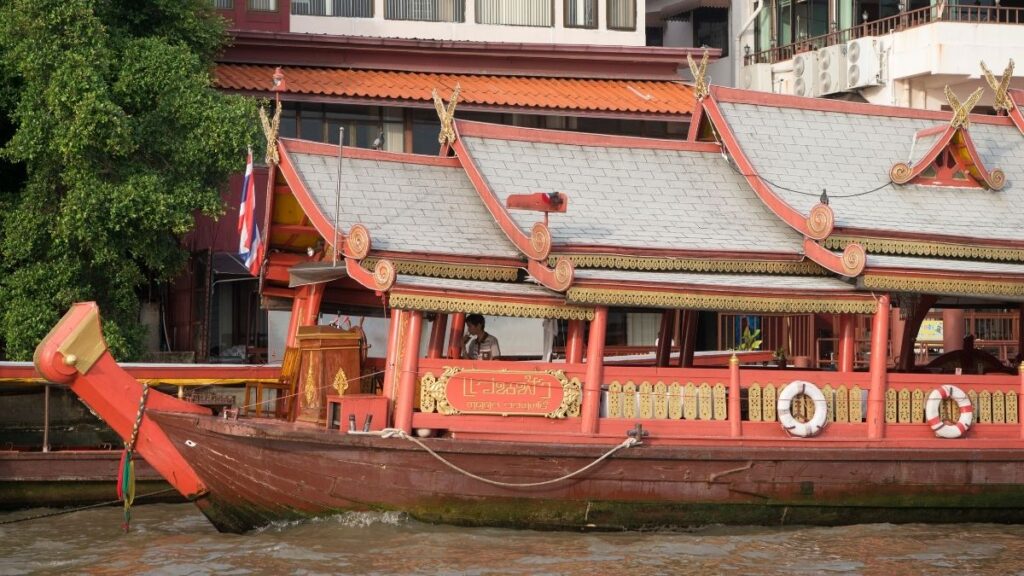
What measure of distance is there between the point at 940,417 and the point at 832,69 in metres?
12.3

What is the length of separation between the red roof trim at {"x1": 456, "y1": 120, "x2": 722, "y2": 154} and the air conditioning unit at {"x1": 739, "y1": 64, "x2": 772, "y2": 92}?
1261 cm

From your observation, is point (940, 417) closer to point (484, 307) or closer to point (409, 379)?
point (484, 307)

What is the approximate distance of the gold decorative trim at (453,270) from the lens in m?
13.1

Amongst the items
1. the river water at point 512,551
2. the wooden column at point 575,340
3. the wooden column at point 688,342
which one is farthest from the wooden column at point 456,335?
the wooden column at point 688,342

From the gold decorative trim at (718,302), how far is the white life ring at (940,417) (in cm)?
99

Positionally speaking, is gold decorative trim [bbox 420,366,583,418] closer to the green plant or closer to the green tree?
the green tree

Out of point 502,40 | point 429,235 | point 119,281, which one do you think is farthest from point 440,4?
point 429,235

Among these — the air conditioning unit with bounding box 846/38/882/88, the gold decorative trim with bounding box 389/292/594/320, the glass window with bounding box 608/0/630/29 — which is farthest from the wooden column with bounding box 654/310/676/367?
the glass window with bounding box 608/0/630/29

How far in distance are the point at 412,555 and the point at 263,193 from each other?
33.7 feet

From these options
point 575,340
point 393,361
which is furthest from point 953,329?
point 393,361

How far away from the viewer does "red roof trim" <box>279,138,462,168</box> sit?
13703mm

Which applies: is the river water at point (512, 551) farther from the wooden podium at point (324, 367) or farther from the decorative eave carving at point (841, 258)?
the decorative eave carving at point (841, 258)

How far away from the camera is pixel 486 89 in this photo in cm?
2288

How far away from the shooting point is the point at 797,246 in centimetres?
1402
